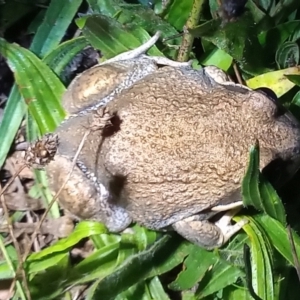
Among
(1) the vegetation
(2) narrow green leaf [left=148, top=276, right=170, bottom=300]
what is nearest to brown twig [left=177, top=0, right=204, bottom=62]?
(1) the vegetation

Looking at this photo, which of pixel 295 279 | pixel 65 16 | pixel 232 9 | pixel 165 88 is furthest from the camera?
pixel 65 16

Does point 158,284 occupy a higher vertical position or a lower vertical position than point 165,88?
lower

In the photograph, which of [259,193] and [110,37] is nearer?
[259,193]

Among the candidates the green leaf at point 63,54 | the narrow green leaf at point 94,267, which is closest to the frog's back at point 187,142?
the narrow green leaf at point 94,267

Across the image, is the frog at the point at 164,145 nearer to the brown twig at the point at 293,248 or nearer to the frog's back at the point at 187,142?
the frog's back at the point at 187,142

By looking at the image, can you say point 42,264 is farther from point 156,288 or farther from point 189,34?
point 189,34

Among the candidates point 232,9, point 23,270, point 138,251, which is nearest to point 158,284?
point 138,251

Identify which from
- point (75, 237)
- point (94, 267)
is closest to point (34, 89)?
point (75, 237)

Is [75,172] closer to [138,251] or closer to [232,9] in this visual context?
[138,251]
